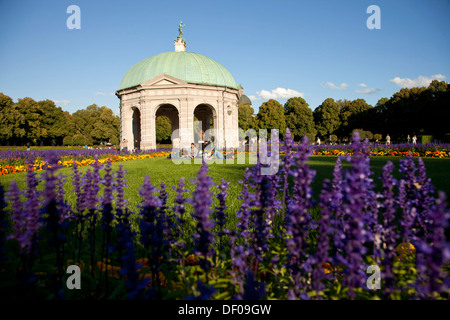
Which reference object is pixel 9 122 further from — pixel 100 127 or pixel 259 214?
pixel 259 214

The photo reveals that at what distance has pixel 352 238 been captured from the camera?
6.12ft

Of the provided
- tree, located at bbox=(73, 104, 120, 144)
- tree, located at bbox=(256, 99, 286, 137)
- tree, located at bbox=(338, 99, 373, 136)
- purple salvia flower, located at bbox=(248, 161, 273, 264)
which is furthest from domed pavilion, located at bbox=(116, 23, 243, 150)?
tree, located at bbox=(338, 99, 373, 136)

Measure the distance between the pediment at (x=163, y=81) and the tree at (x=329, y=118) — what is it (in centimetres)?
4922

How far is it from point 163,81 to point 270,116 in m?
31.2

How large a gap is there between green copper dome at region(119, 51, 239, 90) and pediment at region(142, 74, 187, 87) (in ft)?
4.74

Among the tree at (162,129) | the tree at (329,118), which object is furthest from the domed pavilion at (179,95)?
the tree at (329,118)

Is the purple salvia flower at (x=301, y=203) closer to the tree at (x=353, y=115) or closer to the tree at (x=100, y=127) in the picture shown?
the tree at (x=353, y=115)

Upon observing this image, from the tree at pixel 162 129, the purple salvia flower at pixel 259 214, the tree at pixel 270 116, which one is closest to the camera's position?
the purple salvia flower at pixel 259 214

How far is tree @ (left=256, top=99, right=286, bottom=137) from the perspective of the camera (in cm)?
5736

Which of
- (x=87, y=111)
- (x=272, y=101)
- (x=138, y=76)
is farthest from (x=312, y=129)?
(x=87, y=111)

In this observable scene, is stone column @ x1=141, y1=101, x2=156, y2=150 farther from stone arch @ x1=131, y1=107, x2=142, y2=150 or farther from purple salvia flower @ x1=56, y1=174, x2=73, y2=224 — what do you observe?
purple salvia flower @ x1=56, y1=174, x2=73, y2=224

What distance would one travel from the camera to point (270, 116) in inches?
2276

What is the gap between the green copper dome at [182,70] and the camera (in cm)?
3381
